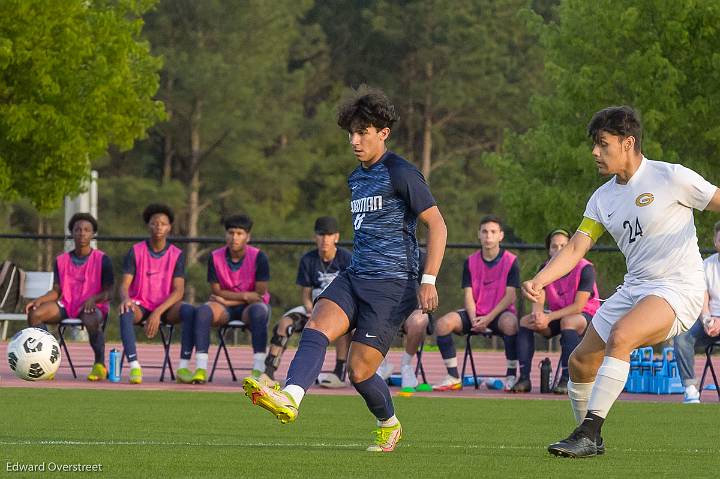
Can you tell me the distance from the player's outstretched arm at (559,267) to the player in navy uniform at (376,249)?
55 cm

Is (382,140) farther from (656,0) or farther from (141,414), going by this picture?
(656,0)

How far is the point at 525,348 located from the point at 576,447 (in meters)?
6.55

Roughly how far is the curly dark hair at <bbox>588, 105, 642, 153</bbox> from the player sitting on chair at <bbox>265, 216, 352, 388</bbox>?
6976 millimetres

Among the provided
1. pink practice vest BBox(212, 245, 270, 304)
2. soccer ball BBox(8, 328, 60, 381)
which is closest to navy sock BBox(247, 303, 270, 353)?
pink practice vest BBox(212, 245, 270, 304)

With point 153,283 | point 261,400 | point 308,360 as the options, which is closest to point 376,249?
point 308,360

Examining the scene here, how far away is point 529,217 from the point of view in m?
33.8

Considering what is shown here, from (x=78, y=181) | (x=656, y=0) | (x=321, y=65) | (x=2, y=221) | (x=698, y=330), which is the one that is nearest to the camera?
(x=698, y=330)

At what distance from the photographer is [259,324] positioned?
49.7ft

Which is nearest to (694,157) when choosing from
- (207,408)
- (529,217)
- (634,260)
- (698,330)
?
(529,217)

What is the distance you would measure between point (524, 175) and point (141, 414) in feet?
80.0

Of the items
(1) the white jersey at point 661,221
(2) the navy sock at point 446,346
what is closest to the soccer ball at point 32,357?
(1) the white jersey at point 661,221

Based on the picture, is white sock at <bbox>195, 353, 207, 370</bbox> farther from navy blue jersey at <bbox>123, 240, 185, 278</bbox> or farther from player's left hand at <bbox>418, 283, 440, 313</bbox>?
player's left hand at <bbox>418, 283, 440, 313</bbox>

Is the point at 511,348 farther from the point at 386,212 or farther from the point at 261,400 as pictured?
the point at 261,400

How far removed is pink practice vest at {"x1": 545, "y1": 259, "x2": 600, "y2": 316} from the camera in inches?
574
